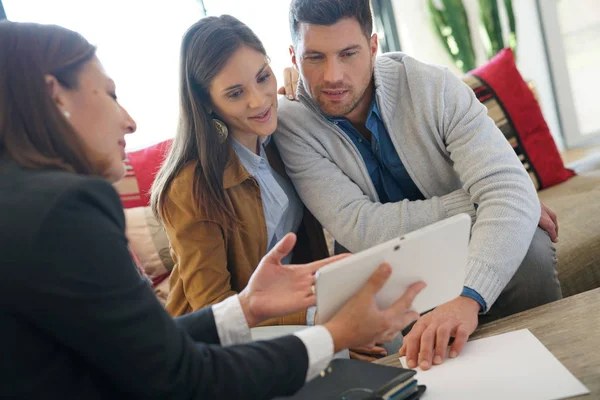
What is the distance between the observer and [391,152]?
173 cm

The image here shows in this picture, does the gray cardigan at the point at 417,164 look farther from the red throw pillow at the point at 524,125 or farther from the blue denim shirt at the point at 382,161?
the red throw pillow at the point at 524,125

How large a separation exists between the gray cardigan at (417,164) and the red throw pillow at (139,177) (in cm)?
70

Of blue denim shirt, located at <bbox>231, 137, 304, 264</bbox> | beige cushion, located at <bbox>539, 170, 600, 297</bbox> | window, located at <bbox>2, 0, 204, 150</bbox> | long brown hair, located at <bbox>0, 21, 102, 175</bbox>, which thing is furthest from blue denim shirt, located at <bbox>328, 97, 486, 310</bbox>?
window, located at <bbox>2, 0, 204, 150</bbox>

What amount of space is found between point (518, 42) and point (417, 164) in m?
2.05

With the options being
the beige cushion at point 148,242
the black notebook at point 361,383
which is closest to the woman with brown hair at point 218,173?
the black notebook at point 361,383

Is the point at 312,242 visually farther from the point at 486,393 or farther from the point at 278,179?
the point at 486,393

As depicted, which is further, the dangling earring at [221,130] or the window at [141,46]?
the window at [141,46]

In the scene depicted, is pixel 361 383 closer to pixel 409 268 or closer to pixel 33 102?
pixel 409 268

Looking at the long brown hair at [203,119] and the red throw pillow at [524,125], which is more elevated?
the long brown hair at [203,119]

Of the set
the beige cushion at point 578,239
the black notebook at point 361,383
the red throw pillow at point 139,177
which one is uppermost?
the red throw pillow at point 139,177

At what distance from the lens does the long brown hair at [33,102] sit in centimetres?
85

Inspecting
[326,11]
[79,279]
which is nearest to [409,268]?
[79,279]

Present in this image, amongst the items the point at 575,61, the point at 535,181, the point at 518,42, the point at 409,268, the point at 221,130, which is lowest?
the point at 535,181

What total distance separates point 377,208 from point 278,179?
0.30 metres
